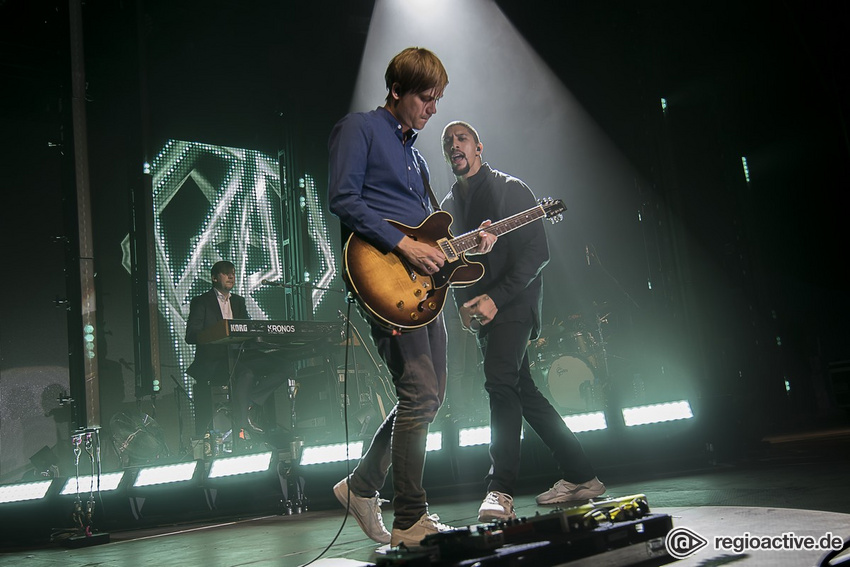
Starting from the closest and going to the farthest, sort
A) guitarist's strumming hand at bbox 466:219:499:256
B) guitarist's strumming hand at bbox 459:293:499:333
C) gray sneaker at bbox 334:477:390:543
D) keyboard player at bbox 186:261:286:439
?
gray sneaker at bbox 334:477:390:543 < guitarist's strumming hand at bbox 466:219:499:256 < guitarist's strumming hand at bbox 459:293:499:333 < keyboard player at bbox 186:261:286:439

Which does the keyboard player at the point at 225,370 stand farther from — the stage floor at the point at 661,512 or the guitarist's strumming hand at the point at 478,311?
the guitarist's strumming hand at the point at 478,311

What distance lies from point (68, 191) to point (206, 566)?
14.4ft

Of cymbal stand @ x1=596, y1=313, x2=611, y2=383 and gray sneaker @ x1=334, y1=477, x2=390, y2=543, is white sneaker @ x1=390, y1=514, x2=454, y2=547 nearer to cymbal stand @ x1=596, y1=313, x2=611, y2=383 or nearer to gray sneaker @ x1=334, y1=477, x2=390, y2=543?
gray sneaker @ x1=334, y1=477, x2=390, y2=543

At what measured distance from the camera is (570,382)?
7902mm

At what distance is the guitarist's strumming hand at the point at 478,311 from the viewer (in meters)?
3.37

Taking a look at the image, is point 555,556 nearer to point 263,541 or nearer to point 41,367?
point 263,541

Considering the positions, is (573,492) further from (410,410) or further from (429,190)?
(429,190)

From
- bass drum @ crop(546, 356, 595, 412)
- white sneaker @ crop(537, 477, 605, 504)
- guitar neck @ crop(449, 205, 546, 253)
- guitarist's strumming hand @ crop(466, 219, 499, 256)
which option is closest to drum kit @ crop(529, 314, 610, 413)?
bass drum @ crop(546, 356, 595, 412)

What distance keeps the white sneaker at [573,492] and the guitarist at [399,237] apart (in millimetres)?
1113

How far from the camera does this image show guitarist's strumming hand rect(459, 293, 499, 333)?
3.37m

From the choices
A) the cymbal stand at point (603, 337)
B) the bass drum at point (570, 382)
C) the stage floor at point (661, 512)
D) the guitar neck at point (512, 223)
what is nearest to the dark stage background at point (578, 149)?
the cymbal stand at point (603, 337)

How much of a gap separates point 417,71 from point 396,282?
2.62 ft

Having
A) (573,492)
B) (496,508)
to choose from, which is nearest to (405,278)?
(496,508)

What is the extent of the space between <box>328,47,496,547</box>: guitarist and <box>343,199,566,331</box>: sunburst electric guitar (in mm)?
45
